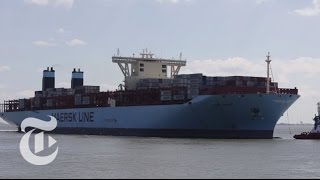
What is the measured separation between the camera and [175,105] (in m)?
70.9

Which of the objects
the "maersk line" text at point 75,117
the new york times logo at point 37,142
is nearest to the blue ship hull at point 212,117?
the "maersk line" text at point 75,117

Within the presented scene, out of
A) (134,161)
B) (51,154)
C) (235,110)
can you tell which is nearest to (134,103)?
(235,110)

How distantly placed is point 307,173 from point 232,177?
5.44 m

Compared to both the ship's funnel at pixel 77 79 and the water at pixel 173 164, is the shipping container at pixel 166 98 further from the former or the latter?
the ship's funnel at pixel 77 79

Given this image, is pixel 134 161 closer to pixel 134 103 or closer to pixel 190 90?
pixel 190 90

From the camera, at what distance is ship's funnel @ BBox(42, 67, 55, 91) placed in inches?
4380

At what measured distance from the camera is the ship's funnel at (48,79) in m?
111

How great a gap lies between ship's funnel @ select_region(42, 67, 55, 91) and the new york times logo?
663cm

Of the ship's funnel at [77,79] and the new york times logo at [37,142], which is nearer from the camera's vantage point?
the new york times logo at [37,142]

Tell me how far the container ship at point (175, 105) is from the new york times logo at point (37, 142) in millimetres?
8484

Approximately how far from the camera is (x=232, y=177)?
31953mm

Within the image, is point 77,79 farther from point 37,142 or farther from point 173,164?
point 173,164

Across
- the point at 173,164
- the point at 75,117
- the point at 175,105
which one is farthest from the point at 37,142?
the point at 173,164

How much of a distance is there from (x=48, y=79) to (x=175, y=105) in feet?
155
